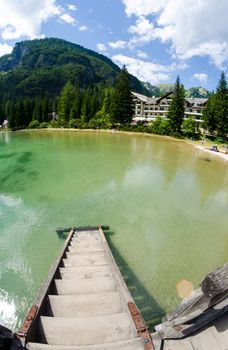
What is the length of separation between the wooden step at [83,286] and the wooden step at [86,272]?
16.0 inches

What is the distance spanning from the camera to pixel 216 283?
310cm

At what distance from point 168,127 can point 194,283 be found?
46411mm

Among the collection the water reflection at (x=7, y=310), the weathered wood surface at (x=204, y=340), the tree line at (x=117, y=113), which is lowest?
the water reflection at (x=7, y=310)

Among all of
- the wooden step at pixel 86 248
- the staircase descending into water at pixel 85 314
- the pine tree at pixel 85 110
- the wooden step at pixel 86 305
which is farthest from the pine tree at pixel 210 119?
the wooden step at pixel 86 305

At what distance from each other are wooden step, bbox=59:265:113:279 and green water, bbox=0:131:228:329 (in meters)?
2.06

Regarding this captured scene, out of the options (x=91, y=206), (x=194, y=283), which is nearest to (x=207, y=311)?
(x=194, y=283)

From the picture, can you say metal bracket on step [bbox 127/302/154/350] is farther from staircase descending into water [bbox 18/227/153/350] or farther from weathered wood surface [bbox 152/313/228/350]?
weathered wood surface [bbox 152/313/228/350]

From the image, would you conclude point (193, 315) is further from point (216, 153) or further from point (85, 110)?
point (85, 110)

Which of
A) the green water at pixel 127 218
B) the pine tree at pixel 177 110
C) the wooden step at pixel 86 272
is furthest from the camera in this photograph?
the pine tree at pixel 177 110

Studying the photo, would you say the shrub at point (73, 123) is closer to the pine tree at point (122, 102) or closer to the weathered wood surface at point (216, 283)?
the pine tree at point (122, 102)

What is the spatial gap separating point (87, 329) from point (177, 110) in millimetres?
51536

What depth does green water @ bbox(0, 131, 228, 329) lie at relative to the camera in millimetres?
8945

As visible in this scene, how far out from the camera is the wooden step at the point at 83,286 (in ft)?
19.1

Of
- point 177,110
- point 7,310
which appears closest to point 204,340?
point 7,310
